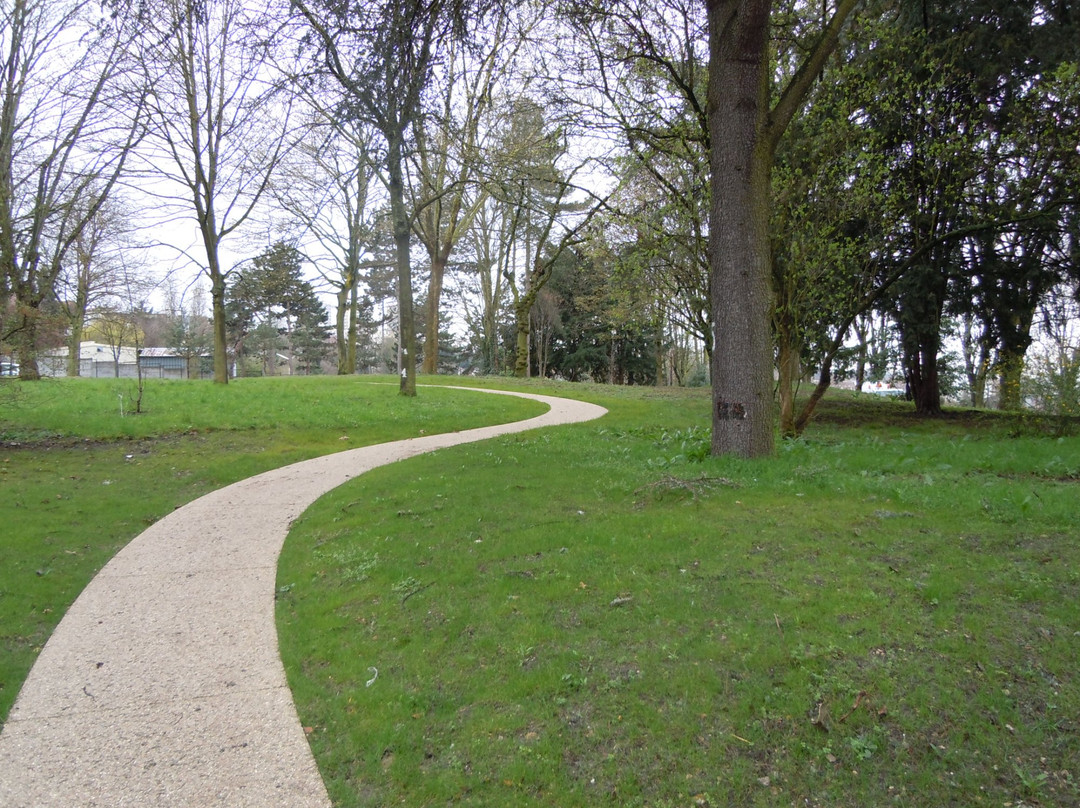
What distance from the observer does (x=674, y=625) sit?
3.60 metres

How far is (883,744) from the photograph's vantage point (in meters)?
2.62

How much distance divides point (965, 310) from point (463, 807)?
16.3 meters

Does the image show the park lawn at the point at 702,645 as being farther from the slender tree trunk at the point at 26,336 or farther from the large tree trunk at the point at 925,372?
the large tree trunk at the point at 925,372

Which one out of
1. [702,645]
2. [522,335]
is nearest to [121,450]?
[702,645]

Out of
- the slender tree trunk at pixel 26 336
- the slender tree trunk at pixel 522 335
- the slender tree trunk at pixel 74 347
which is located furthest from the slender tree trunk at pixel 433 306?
the slender tree trunk at pixel 26 336

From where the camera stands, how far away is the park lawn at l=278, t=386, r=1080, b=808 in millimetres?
2592

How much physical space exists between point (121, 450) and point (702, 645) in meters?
10.7

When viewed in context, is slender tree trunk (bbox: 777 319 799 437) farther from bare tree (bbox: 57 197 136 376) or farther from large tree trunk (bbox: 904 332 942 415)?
bare tree (bbox: 57 197 136 376)

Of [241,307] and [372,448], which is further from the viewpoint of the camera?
[241,307]

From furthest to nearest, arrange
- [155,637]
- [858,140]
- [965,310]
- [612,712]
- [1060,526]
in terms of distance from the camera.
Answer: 1. [965,310]
2. [858,140]
3. [1060,526]
4. [155,637]
5. [612,712]

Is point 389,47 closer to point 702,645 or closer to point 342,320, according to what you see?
point 702,645

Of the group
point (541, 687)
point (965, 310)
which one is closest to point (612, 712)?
point (541, 687)

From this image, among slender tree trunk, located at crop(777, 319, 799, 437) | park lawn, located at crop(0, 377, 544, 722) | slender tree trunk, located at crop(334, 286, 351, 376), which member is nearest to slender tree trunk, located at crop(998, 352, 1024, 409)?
slender tree trunk, located at crop(777, 319, 799, 437)

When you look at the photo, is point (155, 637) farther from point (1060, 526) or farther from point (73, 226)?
point (73, 226)
